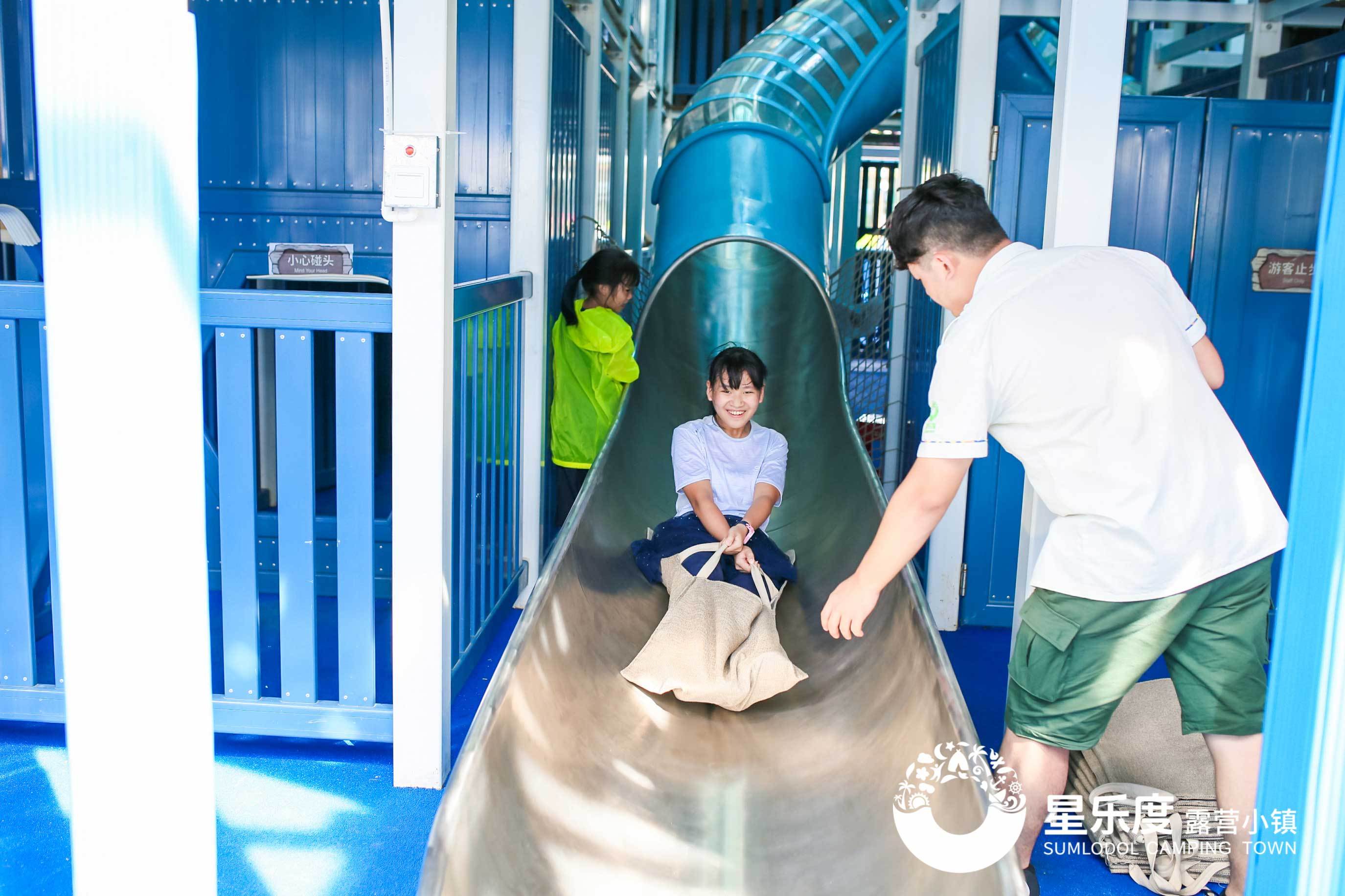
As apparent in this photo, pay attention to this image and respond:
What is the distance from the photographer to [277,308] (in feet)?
8.14

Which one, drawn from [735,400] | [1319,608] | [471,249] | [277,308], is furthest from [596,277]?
[1319,608]

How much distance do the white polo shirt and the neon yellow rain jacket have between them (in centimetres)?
223

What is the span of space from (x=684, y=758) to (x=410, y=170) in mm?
1407

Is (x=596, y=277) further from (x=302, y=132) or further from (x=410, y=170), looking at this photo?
(x=410, y=170)

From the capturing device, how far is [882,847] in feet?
6.41

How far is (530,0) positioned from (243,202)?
1.46m

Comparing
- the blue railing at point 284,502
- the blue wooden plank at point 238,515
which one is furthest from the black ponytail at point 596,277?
the blue wooden plank at point 238,515

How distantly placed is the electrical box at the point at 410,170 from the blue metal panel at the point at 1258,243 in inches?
103

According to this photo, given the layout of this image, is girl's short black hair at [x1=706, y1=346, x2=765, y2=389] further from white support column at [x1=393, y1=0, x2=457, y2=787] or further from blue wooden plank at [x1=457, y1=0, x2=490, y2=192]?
blue wooden plank at [x1=457, y1=0, x2=490, y2=192]

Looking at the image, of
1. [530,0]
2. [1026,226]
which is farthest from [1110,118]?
[530,0]

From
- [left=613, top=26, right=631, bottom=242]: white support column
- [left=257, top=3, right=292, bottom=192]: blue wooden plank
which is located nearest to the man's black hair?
[left=257, top=3, right=292, bottom=192]: blue wooden plank

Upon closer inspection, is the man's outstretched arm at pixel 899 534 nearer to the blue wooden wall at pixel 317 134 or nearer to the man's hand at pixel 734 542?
the man's hand at pixel 734 542

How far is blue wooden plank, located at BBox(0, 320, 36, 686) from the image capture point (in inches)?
101

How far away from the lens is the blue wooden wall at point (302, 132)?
395 centimetres
